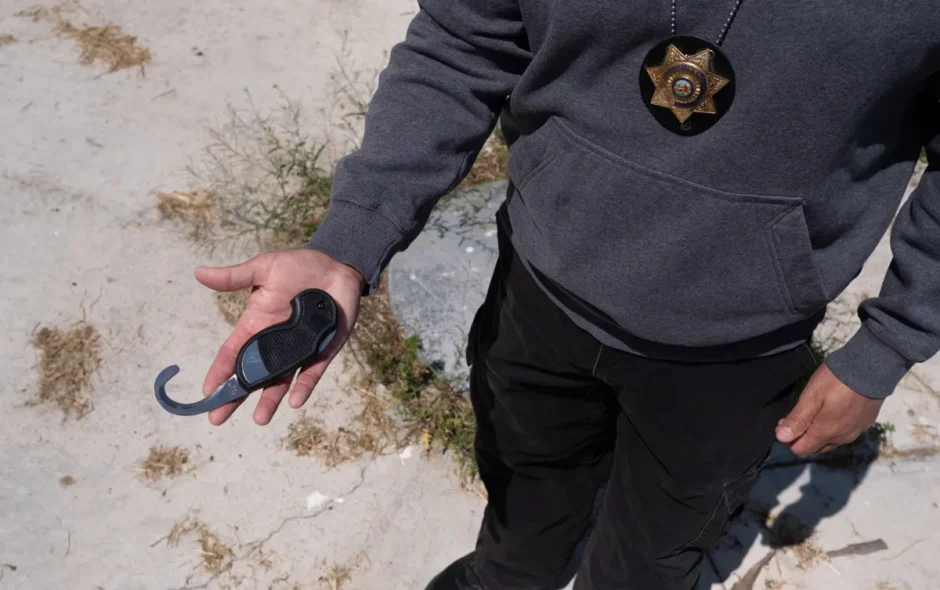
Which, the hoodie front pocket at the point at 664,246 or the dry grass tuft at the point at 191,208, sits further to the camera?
the dry grass tuft at the point at 191,208

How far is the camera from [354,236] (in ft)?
4.03

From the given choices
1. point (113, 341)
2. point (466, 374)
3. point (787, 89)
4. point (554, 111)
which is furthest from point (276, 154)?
point (787, 89)

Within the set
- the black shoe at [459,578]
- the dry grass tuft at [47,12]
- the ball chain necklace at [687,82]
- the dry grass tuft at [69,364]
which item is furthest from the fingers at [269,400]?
the dry grass tuft at [47,12]

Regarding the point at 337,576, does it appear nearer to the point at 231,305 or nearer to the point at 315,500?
the point at 315,500

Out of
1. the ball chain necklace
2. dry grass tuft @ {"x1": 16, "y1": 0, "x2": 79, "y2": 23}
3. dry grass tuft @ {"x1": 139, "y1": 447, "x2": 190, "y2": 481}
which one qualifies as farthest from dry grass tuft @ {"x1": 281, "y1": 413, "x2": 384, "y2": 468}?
dry grass tuft @ {"x1": 16, "y1": 0, "x2": 79, "y2": 23}

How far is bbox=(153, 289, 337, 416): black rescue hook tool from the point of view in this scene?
1.13 m

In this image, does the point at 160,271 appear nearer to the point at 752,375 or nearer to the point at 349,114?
the point at 349,114

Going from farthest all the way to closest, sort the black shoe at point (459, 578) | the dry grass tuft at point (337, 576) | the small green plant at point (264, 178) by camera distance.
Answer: the small green plant at point (264, 178) < the dry grass tuft at point (337, 576) < the black shoe at point (459, 578)

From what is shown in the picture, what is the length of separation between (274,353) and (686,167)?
0.62m

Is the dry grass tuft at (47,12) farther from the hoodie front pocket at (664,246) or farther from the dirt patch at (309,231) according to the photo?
the hoodie front pocket at (664,246)

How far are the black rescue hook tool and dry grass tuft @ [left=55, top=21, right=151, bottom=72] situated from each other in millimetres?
2634

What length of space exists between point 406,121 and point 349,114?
185 cm

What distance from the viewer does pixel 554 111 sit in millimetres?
1188

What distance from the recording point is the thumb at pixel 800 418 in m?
1.37
